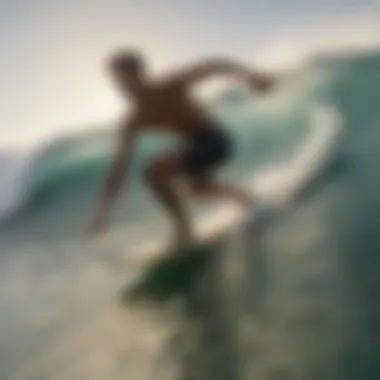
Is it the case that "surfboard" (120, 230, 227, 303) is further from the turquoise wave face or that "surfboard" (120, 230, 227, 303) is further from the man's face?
the man's face

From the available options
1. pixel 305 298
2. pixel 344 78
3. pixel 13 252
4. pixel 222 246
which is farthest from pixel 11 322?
pixel 344 78

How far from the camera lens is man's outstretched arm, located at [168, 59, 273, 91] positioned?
128 centimetres

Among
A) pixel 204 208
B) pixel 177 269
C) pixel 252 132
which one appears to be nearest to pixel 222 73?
pixel 252 132

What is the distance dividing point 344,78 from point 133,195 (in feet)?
1.28

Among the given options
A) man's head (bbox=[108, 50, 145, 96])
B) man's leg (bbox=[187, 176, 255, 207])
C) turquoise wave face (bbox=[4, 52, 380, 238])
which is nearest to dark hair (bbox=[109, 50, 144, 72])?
man's head (bbox=[108, 50, 145, 96])

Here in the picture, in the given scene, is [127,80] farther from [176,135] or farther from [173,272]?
[173,272]

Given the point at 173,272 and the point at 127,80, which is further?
the point at 127,80

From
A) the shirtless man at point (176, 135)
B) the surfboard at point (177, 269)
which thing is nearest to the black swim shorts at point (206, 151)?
the shirtless man at point (176, 135)

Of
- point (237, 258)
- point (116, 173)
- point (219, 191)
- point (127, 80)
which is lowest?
point (237, 258)

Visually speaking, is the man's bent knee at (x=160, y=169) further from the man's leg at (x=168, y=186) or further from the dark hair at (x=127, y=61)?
the dark hair at (x=127, y=61)

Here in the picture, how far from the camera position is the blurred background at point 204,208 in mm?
1140

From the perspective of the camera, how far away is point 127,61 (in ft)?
4.29

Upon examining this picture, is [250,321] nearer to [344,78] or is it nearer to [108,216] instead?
[108,216]

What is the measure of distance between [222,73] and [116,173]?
239 millimetres
